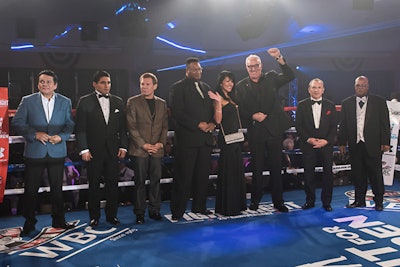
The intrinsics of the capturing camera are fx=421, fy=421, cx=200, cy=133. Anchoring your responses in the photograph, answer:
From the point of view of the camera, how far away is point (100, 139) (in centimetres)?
352

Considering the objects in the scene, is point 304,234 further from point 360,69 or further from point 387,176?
point 360,69

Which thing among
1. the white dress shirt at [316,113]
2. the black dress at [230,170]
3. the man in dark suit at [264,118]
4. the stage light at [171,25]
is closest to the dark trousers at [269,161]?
the man in dark suit at [264,118]

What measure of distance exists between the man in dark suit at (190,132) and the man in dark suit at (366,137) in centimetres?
146

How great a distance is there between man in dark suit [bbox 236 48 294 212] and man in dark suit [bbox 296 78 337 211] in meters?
0.24

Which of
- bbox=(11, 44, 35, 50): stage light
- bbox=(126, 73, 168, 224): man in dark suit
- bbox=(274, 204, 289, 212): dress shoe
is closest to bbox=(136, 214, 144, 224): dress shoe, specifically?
bbox=(126, 73, 168, 224): man in dark suit

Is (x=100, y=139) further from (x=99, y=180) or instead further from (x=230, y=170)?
(x=230, y=170)

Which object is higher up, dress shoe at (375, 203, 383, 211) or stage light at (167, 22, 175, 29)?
stage light at (167, 22, 175, 29)

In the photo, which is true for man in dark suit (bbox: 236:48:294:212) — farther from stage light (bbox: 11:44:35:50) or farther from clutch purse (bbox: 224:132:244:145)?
stage light (bbox: 11:44:35:50)

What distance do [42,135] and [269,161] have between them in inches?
81.4

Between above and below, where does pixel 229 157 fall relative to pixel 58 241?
above

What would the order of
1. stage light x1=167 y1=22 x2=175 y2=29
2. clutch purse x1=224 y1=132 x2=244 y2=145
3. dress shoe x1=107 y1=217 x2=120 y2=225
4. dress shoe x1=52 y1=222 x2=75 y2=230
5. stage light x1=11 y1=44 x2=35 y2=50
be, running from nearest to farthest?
dress shoe x1=52 y1=222 x2=75 y2=230
dress shoe x1=107 y1=217 x2=120 y2=225
clutch purse x1=224 y1=132 x2=244 y2=145
stage light x1=11 y1=44 x2=35 y2=50
stage light x1=167 y1=22 x2=175 y2=29

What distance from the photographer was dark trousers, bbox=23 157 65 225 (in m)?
3.35

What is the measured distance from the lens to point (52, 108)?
134 inches

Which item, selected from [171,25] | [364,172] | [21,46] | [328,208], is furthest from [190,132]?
[21,46]
